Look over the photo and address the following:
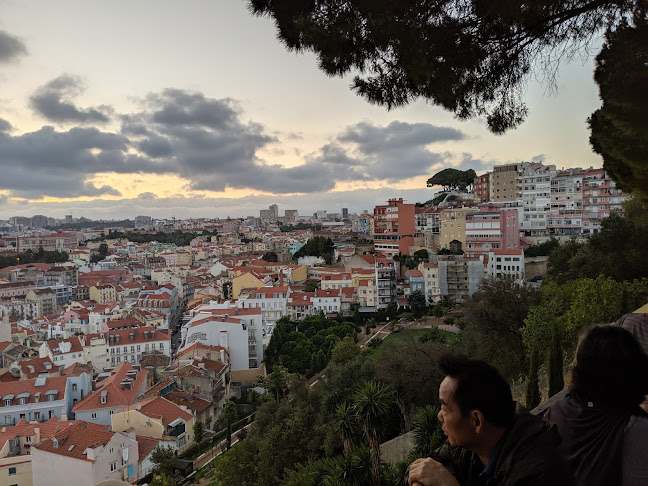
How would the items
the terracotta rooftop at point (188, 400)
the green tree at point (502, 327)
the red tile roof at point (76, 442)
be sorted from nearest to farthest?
the green tree at point (502, 327) → the red tile roof at point (76, 442) → the terracotta rooftop at point (188, 400)

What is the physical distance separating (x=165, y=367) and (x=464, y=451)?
22468 mm

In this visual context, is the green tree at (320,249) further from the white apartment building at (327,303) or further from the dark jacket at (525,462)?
the dark jacket at (525,462)

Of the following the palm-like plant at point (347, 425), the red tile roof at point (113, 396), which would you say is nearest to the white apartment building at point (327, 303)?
the red tile roof at point (113, 396)

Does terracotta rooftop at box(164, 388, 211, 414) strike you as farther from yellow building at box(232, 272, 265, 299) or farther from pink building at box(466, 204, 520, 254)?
pink building at box(466, 204, 520, 254)

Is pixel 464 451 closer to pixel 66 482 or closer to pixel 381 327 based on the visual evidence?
pixel 66 482

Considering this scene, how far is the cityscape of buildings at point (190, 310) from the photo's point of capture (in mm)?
15781

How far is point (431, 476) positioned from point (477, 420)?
7.9 inches

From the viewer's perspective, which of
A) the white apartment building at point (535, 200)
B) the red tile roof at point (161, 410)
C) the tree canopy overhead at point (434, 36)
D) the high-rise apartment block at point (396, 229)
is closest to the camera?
the tree canopy overhead at point (434, 36)

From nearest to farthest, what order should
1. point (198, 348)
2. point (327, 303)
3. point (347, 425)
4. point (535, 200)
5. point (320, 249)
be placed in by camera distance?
point (347, 425), point (198, 348), point (327, 303), point (535, 200), point (320, 249)

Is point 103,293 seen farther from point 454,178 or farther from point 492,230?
point 454,178

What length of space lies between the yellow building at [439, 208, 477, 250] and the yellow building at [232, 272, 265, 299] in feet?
48.2

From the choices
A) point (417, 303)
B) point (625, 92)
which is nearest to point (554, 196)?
point (417, 303)

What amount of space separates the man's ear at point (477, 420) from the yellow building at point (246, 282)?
35007mm

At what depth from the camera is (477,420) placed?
1321 millimetres
